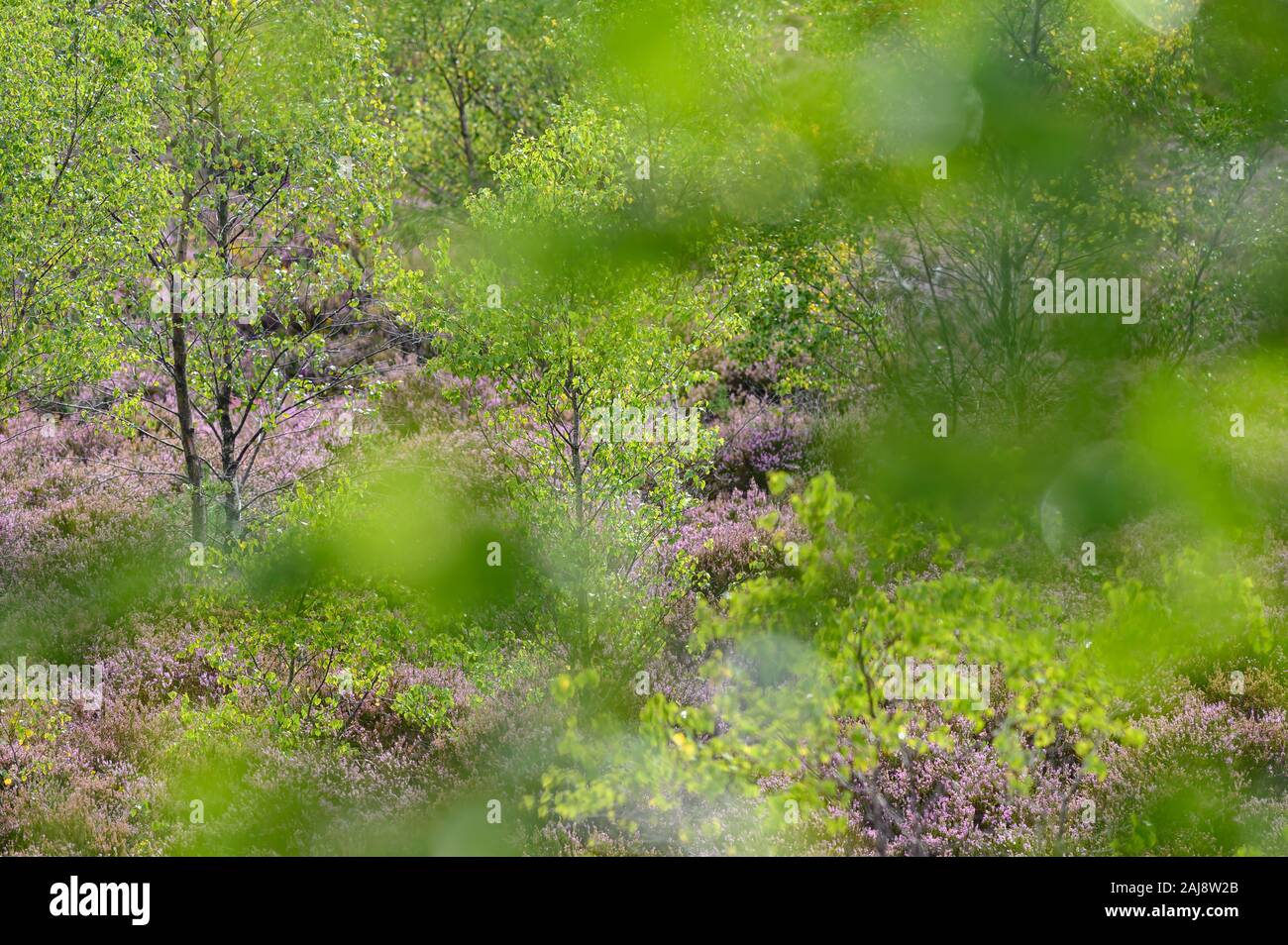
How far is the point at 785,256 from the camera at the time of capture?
1291 centimetres

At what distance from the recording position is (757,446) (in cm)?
1573

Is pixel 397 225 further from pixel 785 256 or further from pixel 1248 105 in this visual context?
pixel 1248 105

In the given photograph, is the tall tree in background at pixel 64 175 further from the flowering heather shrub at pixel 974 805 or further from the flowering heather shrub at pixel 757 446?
the flowering heather shrub at pixel 974 805

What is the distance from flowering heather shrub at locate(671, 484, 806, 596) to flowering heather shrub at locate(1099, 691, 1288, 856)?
4.16m

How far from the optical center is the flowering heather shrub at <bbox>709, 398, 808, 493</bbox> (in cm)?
1517

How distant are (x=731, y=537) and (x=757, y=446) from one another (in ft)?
10.1

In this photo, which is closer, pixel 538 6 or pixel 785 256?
pixel 785 256

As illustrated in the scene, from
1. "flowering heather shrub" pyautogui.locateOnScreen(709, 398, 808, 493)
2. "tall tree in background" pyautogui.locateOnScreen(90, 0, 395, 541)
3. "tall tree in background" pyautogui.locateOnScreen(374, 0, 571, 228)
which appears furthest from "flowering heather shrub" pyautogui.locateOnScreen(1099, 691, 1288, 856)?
"tall tree in background" pyautogui.locateOnScreen(374, 0, 571, 228)

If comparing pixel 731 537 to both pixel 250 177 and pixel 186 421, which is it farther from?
pixel 250 177

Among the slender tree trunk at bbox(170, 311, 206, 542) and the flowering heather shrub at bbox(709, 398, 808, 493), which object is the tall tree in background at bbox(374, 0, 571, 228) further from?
the slender tree trunk at bbox(170, 311, 206, 542)

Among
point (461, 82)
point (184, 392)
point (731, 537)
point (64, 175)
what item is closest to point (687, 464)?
point (731, 537)

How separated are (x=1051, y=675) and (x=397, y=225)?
17.9 metres

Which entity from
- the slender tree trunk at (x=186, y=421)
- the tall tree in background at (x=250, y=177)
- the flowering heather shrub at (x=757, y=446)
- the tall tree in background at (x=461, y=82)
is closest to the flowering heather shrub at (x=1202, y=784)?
the flowering heather shrub at (x=757, y=446)

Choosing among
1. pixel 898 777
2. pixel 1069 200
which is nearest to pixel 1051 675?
pixel 898 777
